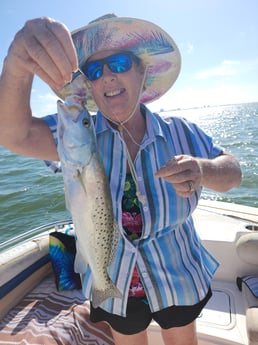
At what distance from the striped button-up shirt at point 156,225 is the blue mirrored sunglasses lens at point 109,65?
0.23 m

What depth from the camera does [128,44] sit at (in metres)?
1.86

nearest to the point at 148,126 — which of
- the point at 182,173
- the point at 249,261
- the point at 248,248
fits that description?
the point at 182,173

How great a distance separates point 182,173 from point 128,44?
1.02m

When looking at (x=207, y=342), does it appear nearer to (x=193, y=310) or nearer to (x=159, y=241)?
(x=193, y=310)

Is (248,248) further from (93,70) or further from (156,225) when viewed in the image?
(93,70)

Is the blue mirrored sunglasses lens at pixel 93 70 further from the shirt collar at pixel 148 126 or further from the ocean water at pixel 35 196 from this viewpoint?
the ocean water at pixel 35 196

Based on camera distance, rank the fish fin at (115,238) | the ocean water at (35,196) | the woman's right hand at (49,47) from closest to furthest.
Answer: the woman's right hand at (49,47)
the fish fin at (115,238)
the ocean water at (35,196)

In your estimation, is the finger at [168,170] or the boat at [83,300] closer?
the finger at [168,170]

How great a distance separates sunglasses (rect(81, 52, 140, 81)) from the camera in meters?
1.69

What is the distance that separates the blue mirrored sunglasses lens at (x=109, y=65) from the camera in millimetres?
1692

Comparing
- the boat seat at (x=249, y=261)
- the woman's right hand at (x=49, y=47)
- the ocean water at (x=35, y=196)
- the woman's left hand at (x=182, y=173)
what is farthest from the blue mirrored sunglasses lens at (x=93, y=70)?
the ocean water at (x=35, y=196)

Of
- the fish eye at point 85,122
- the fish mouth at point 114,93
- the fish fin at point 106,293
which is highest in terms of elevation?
the fish mouth at point 114,93

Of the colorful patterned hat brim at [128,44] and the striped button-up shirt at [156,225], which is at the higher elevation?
the colorful patterned hat brim at [128,44]

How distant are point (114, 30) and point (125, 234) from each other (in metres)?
1.19
